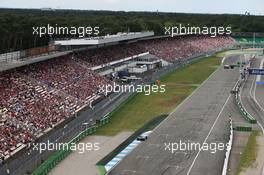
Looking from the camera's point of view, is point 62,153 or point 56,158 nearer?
point 56,158

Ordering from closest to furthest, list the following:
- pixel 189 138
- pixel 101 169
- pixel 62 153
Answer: pixel 101 169 < pixel 62 153 < pixel 189 138

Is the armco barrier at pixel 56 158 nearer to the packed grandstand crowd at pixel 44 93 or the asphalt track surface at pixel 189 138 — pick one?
the packed grandstand crowd at pixel 44 93

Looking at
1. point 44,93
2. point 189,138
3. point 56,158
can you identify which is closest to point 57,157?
point 56,158

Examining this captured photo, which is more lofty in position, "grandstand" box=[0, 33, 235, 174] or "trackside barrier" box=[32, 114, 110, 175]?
"grandstand" box=[0, 33, 235, 174]

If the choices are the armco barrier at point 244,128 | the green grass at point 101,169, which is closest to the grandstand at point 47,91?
the green grass at point 101,169

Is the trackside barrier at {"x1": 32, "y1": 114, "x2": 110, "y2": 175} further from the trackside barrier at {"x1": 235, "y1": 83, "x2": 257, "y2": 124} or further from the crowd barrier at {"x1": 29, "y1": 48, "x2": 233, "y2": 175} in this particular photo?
the trackside barrier at {"x1": 235, "y1": 83, "x2": 257, "y2": 124}

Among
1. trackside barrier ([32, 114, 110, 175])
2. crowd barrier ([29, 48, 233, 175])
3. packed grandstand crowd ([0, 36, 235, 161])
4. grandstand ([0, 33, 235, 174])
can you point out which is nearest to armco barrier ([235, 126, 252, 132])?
crowd barrier ([29, 48, 233, 175])

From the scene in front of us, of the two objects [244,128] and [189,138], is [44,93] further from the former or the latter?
[244,128]
